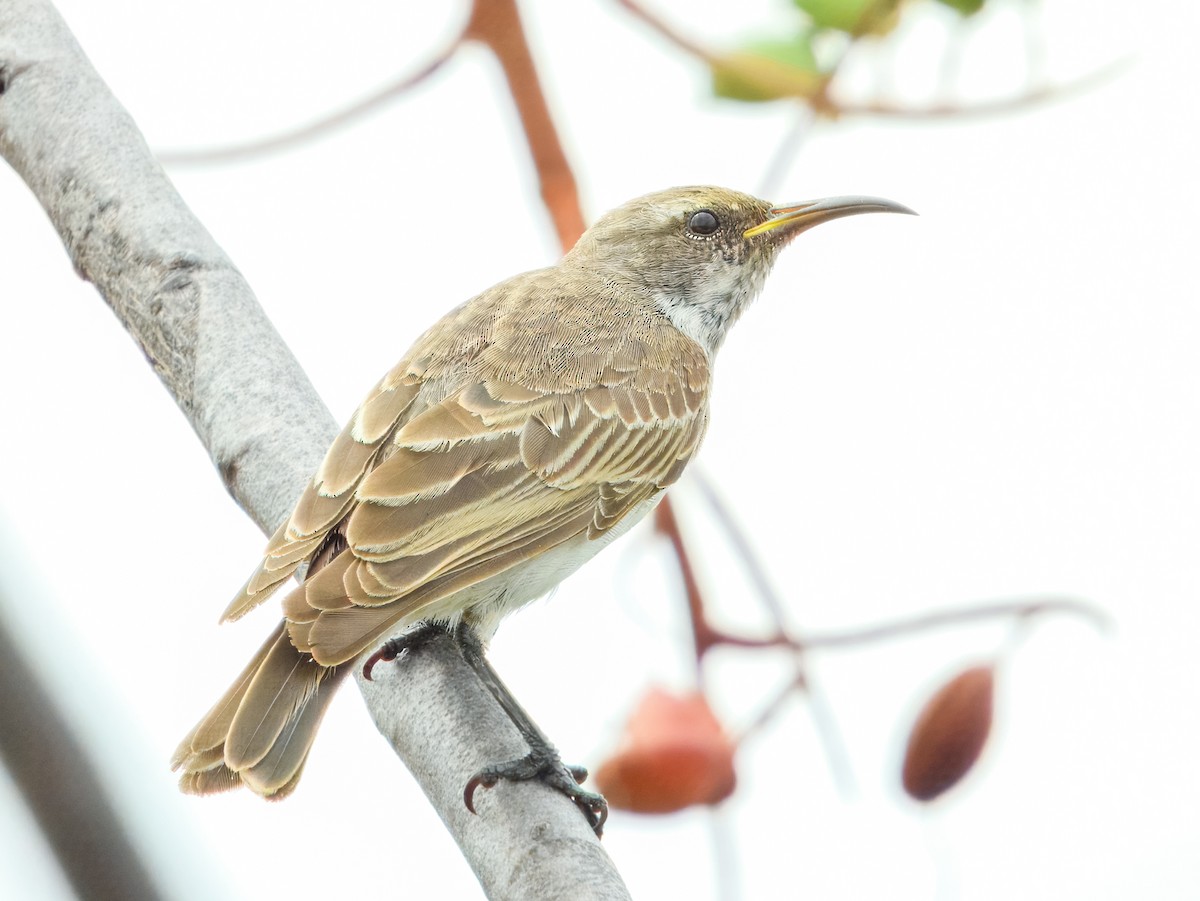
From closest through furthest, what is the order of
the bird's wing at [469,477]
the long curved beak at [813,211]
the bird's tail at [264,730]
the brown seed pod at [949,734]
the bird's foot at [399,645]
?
1. the brown seed pod at [949,734]
2. the bird's tail at [264,730]
3. the bird's wing at [469,477]
4. the bird's foot at [399,645]
5. the long curved beak at [813,211]

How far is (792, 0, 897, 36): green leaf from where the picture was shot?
282cm

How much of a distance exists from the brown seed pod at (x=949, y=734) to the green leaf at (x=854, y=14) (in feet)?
4.41

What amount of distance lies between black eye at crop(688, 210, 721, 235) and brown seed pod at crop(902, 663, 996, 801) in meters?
2.42

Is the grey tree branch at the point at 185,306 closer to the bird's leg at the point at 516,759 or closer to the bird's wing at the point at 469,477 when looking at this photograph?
the bird's leg at the point at 516,759

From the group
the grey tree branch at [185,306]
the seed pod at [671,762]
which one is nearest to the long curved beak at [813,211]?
the grey tree branch at [185,306]

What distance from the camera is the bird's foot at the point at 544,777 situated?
2703 mm

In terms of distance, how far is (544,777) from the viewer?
283cm

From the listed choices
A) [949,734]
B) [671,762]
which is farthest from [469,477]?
[949,734]

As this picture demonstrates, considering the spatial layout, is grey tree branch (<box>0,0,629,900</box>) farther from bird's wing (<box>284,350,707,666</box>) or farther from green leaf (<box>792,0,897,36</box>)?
green leaf (<box>792,0,897,36</box>)

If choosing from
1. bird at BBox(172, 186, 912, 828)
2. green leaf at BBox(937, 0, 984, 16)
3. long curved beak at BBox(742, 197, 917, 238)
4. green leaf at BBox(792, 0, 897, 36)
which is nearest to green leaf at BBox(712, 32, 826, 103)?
green leaf at BBox(792, 0, 897, 36)

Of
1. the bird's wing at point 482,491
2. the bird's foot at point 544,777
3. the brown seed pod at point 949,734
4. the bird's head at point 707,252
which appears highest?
the bird's head at point 707,252

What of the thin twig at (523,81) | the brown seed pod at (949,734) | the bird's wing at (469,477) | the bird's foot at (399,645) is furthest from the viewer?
the bird's foot at (399,645)

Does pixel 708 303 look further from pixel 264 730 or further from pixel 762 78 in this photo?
pixel 264 730

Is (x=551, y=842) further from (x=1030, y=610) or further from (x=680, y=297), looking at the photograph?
(x=680, y=297)
